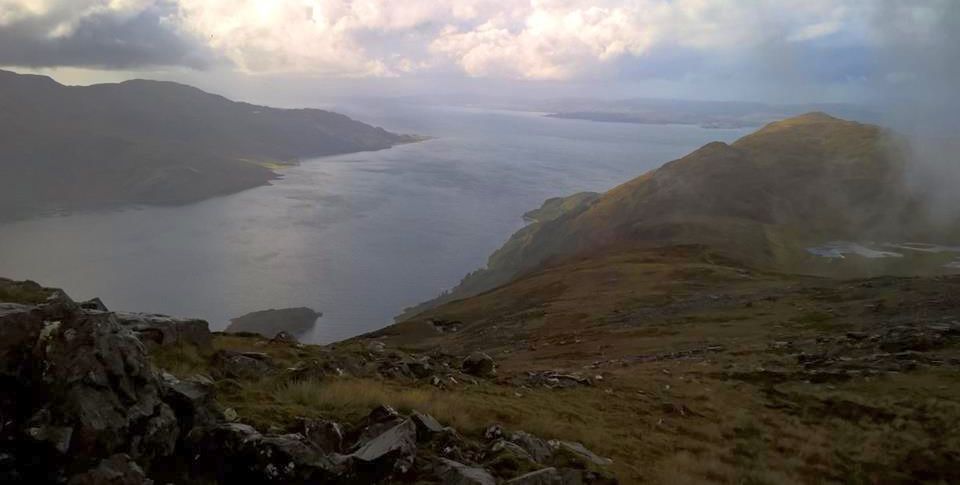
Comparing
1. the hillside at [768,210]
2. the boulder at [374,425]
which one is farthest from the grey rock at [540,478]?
the hillside at [768,210]

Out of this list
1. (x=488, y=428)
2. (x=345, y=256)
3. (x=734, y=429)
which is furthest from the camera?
(x=345, y=256)

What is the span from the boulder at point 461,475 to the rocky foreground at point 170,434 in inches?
0.8

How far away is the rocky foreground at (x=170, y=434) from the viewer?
704cm

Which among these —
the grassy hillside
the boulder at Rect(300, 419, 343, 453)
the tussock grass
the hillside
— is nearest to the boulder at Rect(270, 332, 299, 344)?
the tussock grass

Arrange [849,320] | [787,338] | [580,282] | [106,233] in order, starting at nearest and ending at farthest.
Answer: [787,338] → [849,320] → [580,282] → [106,233]

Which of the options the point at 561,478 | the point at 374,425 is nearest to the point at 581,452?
the point at 561,478

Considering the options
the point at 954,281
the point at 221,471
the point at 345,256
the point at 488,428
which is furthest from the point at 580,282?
the point at 345,256

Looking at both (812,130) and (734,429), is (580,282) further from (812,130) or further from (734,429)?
(812,130)

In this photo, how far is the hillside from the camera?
79.7 meters

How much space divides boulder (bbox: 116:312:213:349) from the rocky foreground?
19.6 ft

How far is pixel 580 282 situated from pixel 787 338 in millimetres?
32636

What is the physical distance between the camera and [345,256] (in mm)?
141625

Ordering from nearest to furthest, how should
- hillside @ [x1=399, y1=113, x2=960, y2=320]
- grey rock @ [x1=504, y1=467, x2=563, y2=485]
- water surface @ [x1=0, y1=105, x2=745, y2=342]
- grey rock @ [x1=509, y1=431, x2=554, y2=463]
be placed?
grey rock @ [x1=504, y1=467, x2=563, y2=485] < grey rock @ [x1=509, y1=431, x2=554, y2=463] < hillside @ [x1=399, y1=113, x2=960, y2=320] < water surface @ [x1=0, y1=105, x2=745, y2=342]

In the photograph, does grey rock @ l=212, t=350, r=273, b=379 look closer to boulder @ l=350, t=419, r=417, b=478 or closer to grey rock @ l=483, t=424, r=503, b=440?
grey rock @ l=483, t=424, r=503, b=440
